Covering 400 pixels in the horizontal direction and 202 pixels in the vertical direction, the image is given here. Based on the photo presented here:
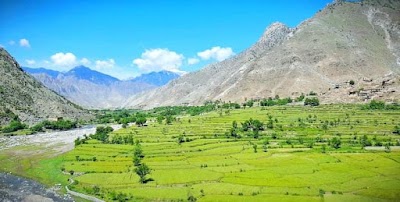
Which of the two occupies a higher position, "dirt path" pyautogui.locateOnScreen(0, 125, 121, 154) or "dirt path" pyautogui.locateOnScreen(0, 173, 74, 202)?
"dirt path" pyautogui.locateOnScreen(0, 125, 121, 154)

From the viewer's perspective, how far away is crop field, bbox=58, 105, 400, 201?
233ft

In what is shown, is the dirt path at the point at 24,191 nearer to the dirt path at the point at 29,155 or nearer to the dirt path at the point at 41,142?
the dirt path at the point at 29,155

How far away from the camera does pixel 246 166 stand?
9256 cm

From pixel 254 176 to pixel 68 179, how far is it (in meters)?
39.9

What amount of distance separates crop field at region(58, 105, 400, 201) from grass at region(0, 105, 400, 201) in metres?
0.16

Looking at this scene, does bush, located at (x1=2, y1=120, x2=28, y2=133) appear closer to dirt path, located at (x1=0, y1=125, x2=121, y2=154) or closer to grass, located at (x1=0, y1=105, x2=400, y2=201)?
dirt path, located at (x1=0, y1=125, x2=121, y2=154)

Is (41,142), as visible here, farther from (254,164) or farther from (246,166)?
(254,164)

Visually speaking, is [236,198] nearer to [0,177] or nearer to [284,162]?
[284,162]

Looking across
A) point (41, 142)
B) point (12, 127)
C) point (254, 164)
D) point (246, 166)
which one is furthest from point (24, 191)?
point (12, 127)

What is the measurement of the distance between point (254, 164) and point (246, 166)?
8.40ft

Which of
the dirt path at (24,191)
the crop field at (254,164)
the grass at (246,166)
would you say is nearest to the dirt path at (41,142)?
the crop field at (254,164)

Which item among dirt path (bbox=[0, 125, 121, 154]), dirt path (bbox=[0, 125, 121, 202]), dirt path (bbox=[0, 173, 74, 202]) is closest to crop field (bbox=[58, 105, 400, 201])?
dirt path (bbox=[0, 173, 74, 202])

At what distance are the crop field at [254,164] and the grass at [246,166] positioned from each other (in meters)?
0.16

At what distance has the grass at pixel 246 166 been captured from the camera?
233ft
